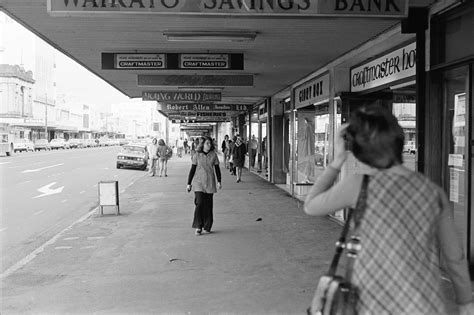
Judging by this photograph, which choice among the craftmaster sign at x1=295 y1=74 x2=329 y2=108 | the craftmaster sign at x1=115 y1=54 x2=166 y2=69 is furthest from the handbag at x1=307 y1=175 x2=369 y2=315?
the craftmaster sign at x1=295 y1=74 x2=329 y2=108

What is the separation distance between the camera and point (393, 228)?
2.28m

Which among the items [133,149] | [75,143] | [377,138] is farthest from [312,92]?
[75,143]

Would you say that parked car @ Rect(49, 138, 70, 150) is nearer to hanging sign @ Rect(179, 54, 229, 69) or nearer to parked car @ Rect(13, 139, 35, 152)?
parked car @ Rect(13, 139, 35, 152)

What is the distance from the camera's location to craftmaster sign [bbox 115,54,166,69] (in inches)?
412

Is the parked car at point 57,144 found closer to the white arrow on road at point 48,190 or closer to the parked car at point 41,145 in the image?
the parked car at point 41,145

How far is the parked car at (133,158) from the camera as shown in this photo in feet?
97.6

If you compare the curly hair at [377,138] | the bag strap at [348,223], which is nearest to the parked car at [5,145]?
the bag strap at [348,223]

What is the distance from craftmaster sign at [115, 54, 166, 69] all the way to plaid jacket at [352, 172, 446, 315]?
28.5ft

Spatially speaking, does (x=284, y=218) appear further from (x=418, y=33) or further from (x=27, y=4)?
(x=27, y=4)

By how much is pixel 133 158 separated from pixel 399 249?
2824 cm

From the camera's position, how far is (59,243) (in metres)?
8.75

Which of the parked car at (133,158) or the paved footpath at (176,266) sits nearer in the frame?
the paved footpath at (176,266)

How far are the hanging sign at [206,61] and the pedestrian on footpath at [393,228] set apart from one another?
8.30 m

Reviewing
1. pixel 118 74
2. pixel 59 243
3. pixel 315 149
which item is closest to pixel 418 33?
pixel 59 243
